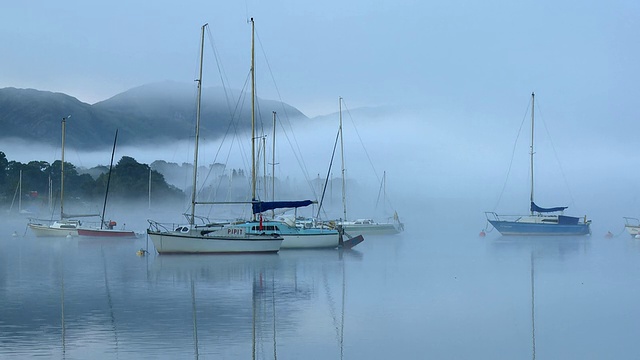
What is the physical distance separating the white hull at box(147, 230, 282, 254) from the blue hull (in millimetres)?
49139

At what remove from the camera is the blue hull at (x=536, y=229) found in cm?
9462

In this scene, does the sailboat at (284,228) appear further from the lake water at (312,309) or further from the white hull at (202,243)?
the lake water at (312,309)

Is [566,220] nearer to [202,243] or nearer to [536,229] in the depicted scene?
[536,229]

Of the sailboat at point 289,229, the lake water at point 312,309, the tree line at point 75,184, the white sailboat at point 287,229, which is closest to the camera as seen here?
the lake water at point 312,309

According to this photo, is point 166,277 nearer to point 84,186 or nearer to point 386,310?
point 386,310

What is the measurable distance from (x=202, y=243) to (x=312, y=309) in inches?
938

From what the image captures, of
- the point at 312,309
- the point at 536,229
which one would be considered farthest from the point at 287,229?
the point at 536,229

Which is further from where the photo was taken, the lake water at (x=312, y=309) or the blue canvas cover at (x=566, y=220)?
the blue canvas cover at (x=566, y=220)

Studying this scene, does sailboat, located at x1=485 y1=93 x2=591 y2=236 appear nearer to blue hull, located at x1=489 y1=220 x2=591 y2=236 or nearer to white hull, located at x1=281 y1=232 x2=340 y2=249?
blue hull, located at x1=489 y1=220 x2=591 y2=236

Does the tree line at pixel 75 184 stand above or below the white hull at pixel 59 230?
above

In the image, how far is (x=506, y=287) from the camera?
1462 inches

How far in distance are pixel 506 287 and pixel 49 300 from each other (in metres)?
18.9

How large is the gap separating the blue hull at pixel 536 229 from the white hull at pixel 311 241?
129 feet

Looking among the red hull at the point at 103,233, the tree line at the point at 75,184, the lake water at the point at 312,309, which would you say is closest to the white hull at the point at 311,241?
the lake water at the point at 312,309
